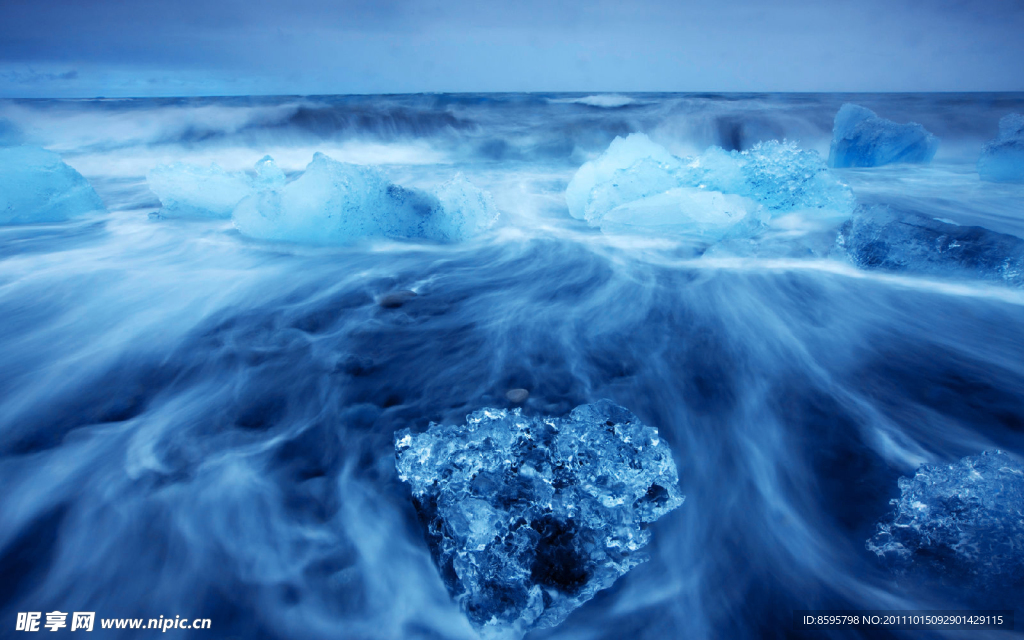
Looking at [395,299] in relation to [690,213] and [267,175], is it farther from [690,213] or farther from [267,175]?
[267,175]

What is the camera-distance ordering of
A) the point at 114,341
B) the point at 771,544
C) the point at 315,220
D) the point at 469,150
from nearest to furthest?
1. the point at 771,544
2. the point at 114,341
3. the point at 315,220
4. the point at 469,150

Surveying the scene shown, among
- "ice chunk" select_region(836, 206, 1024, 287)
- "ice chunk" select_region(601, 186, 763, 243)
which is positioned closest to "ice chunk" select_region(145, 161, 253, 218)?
"ice chunk" select_region(601, 186, 763, 243)

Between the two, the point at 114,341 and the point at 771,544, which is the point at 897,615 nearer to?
the point at 771,544

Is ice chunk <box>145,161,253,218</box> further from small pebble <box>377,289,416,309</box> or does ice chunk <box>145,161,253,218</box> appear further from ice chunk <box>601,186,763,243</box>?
ice chunk <box>601,186,763,243</box>

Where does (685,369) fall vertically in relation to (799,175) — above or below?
below

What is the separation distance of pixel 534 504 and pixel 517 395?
898 millimetres

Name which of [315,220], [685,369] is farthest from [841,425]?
[315,220]

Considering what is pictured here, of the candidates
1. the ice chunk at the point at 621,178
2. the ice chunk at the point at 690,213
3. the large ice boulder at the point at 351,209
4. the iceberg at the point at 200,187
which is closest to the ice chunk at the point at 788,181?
the ice chunk at the point at 690,213

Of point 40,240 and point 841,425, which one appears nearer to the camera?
point 841,425

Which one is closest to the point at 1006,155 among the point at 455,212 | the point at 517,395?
the point at 455,212

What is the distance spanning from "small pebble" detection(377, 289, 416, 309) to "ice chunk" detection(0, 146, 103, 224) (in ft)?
14.3

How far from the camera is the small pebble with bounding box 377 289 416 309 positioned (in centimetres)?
360

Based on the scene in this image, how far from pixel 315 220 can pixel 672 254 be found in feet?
11.4

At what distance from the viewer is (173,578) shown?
5.78 feet
